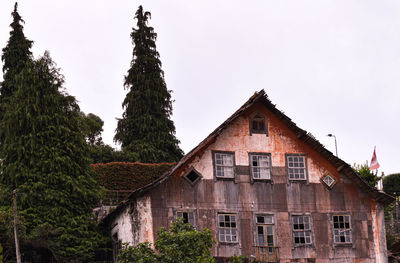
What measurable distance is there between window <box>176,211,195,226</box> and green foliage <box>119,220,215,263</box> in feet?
11.7

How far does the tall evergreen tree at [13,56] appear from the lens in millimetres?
57844

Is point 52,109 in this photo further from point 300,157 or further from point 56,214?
point 300,157

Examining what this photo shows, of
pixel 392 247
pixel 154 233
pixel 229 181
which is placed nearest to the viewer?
pixel 154 233

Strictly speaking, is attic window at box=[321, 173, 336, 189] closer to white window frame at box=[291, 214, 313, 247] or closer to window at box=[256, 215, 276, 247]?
white window frame at box=[291, 214, 313, 247]

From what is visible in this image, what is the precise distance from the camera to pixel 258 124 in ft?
121

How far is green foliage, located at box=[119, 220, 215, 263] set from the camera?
29328 mm

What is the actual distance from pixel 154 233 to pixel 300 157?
877 cm

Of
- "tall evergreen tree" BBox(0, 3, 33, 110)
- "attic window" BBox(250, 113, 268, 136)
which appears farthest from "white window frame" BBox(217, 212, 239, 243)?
"tall evergreen tree" BBox(0, 3, 33, 110)

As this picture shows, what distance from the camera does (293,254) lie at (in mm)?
35344

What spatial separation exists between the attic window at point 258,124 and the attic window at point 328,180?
3744mm

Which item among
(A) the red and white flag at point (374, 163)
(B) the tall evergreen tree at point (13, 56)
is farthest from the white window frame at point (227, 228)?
(B) the tall evergreen tree at point (13, 56)

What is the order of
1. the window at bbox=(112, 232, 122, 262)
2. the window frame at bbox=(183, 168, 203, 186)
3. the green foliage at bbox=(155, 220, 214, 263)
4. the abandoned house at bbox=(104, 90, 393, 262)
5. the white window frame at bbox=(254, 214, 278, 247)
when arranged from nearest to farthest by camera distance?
the green foliage at bbox=(155, 220, 214, 263) < the abandoned house at bbox=(104, 90, 393, 262) < the window frame at bbox=(183, 168, 203, 186) < the white window frame at bbox=(254, 214, 278, 247) < the window at bbox=(112, 232, 122, 262)

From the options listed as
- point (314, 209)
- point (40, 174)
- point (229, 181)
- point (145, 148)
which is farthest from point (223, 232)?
point (145, 148)

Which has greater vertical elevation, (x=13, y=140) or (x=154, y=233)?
(x=13, y=140)
